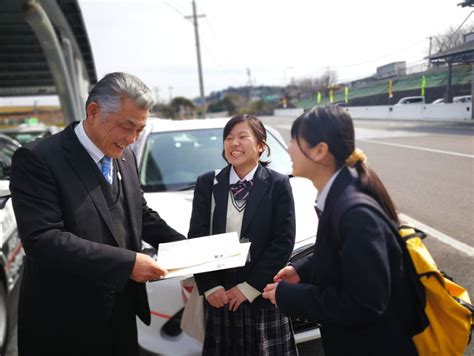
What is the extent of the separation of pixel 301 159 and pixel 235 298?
952mm

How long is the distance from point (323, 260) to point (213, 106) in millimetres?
60209

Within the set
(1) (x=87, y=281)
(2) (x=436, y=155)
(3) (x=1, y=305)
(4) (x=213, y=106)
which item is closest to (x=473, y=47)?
(1) (x=87, y=281)

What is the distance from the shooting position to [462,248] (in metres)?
4.31

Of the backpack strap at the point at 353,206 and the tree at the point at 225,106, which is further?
the tree at the point at 225,106

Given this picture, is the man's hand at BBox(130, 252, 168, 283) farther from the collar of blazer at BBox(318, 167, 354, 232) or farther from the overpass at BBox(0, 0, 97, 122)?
the overpass at BBox(0, 0, 97, 122)

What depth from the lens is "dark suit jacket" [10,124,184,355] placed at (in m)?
1.52

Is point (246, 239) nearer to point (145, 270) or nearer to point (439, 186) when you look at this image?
point (145, 270)

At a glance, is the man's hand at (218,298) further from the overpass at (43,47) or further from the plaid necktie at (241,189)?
the overpass at (43,47)

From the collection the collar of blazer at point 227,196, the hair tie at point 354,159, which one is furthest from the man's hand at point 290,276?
the hair tie at point 354,159

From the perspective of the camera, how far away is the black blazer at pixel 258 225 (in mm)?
2041

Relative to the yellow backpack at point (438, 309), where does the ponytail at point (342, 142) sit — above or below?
above

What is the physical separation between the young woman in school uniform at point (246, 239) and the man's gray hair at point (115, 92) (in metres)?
0.69

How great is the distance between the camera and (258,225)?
206 centimetres

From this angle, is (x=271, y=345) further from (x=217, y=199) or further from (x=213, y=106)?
(x=213, y=106)
